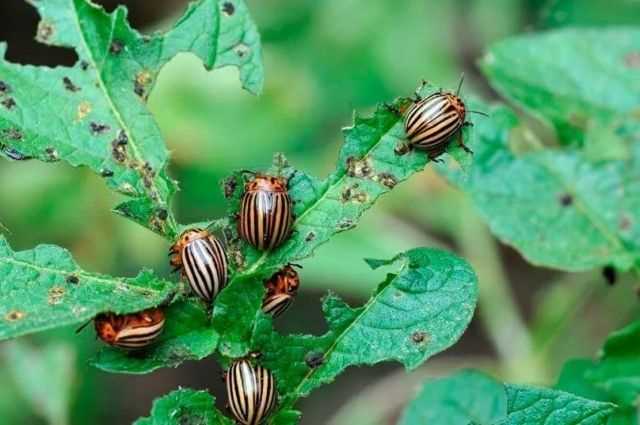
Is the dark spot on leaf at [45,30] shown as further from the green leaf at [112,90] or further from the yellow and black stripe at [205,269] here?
the yellow and black stripe at [205,269]

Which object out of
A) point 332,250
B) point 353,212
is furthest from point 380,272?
point 353,212

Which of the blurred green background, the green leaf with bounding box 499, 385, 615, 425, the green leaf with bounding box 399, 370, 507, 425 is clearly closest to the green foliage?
the green leaf with bounding box 399, 370, 507, 425

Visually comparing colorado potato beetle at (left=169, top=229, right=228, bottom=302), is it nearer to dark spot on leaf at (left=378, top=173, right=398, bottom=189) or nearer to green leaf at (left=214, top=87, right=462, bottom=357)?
green leaf at (left=214, top=87, right=462, bottom=357)

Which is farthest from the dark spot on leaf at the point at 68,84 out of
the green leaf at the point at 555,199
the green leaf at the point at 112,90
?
the green leaf at the point at 555,199

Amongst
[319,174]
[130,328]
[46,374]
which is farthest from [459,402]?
[319,174]

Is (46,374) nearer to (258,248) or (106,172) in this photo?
(106,172)

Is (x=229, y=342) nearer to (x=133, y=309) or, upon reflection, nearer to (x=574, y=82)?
(x=133, y=309)

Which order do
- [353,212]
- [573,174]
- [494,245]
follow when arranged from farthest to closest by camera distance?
[494,245], [573,174], [353,212]
